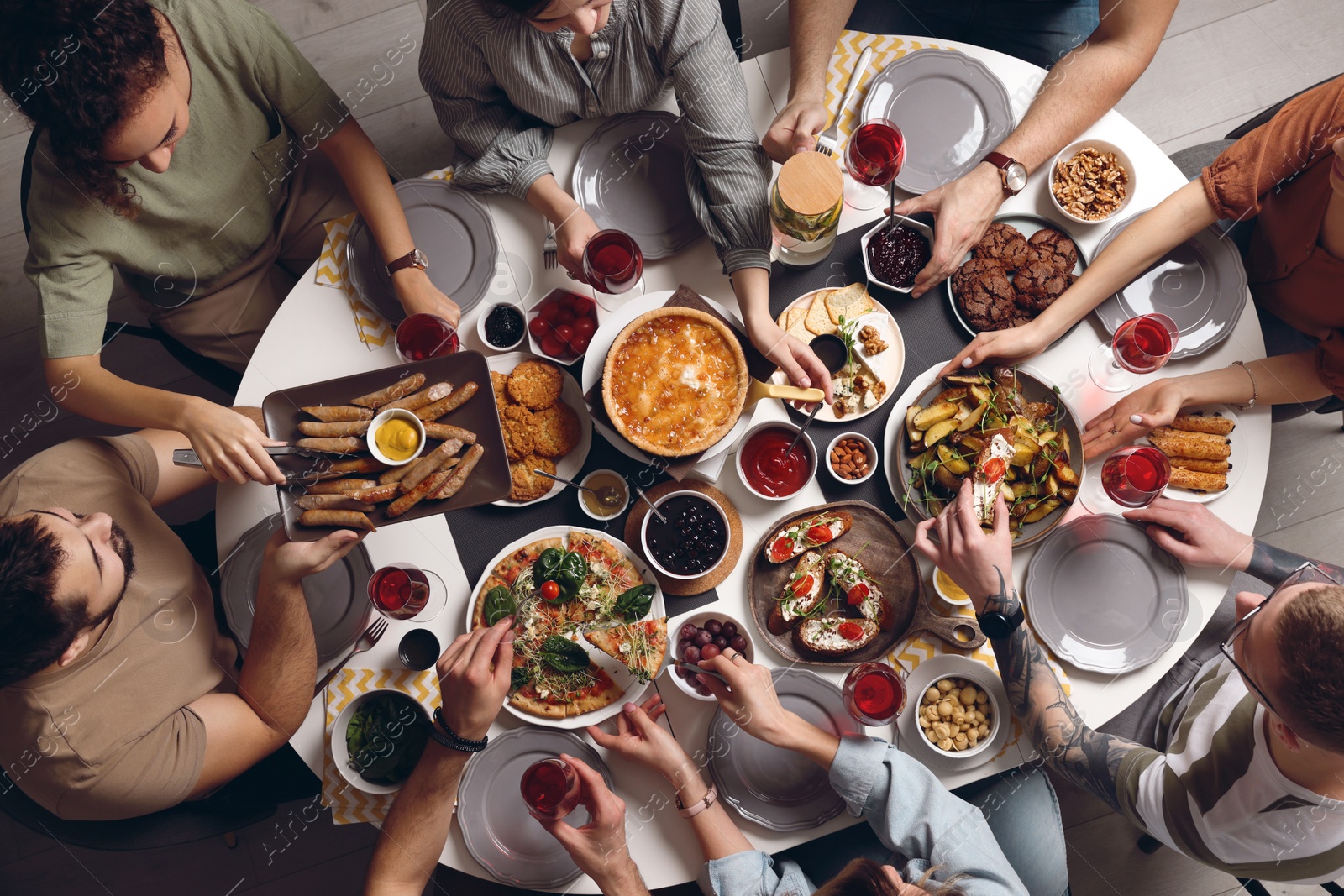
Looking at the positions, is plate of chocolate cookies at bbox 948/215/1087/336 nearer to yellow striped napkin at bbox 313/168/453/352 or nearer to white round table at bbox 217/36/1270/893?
white round table at bbox 217/36/1270/893

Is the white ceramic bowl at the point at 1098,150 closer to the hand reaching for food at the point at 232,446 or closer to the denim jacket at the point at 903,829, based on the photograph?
the denim jacket at the point at 903,829

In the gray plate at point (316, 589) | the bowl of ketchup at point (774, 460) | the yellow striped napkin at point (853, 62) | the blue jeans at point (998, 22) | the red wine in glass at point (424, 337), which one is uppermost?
the blue jeans at point (998, 22)

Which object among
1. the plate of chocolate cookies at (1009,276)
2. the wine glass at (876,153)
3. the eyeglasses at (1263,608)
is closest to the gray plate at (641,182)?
the wine glass at (876,153)

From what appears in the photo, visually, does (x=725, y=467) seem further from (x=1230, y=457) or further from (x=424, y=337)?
(x=1230, y=457)

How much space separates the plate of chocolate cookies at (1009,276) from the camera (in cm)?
223

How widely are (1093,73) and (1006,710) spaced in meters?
1.94

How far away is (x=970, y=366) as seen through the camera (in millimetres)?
2197

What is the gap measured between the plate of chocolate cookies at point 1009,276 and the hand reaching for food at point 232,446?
6.84ft

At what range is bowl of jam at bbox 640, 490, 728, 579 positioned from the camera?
214cm

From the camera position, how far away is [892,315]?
2.28m

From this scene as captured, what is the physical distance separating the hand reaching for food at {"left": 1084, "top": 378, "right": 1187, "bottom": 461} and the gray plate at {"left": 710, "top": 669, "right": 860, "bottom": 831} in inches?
42.0

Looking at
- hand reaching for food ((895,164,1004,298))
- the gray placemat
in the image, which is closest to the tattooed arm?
the gray placemat

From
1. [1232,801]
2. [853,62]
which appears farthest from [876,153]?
[1232,801]

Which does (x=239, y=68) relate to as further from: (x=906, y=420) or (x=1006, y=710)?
(x=1006, y=710)
